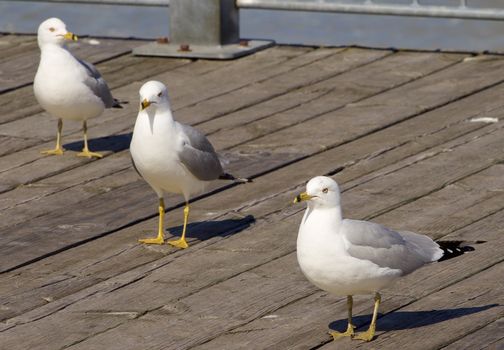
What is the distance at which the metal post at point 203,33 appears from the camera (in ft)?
30.5

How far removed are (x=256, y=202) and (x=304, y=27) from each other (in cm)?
1257

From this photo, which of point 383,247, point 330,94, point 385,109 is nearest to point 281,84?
point 330,94

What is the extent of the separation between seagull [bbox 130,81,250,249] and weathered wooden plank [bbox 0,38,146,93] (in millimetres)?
2931

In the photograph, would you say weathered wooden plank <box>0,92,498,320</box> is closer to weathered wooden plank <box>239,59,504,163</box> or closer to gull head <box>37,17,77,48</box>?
weathered wooden plank <box>239,59,504,163</box>

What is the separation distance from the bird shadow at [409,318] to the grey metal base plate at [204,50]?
13.9ft

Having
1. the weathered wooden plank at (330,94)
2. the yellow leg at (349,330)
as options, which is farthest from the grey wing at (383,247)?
the weathered wooden plank at (330,94)

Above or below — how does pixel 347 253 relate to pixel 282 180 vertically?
above

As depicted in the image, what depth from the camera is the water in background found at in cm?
1845

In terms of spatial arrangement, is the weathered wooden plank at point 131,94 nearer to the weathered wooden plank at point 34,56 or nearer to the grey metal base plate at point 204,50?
the grey metal base plate at point 204,50

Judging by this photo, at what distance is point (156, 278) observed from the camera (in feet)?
18.9

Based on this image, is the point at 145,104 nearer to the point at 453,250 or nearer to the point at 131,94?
the point at 453,250

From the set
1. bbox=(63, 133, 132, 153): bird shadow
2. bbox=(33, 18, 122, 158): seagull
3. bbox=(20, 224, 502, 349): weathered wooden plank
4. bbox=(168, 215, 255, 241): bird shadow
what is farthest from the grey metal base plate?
bbox=(20, 224, 502, 349): weathered wooden plank

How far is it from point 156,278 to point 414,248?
1.20 metres

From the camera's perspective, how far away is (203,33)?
9367 mm
